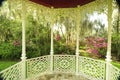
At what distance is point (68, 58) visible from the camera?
6273 millimetres

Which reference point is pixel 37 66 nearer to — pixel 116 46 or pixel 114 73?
pixel 114 73

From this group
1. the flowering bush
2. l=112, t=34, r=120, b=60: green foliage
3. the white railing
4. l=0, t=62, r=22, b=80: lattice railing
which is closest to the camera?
l=0, t=62, r=22, b=80: lattice railing

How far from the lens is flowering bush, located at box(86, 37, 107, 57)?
8859 mm

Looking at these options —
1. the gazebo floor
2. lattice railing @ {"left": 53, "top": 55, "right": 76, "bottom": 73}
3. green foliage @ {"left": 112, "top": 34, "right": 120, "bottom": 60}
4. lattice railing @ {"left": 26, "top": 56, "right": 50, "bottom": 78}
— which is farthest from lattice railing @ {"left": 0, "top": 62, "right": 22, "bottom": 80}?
green foliage @ {"left": 112, "top": 34, "right": 120, "bottom": 60}

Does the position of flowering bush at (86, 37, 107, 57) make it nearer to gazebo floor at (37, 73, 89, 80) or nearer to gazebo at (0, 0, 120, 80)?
gazebo at (0, 0, 120, 80)

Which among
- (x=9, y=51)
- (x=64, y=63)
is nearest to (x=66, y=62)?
(x=64, y=63)

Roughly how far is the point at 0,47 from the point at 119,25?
258 inches

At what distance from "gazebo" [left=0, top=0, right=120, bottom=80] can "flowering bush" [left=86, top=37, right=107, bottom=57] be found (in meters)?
3.11

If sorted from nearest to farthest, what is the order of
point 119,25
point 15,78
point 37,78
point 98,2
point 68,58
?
1. point 15,78
2. point 98,2
3. point 37,78
4. point 68,58
5. point 119,25

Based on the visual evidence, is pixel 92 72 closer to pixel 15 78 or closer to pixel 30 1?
pixel 15 78

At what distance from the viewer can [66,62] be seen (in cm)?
627

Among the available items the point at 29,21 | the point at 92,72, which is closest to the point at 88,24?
the point at 29,21

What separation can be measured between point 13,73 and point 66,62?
8.09ft

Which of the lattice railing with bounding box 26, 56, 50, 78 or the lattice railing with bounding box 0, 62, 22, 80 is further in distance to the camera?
the lattice railing with bounding box 26, 56, 50, 78
